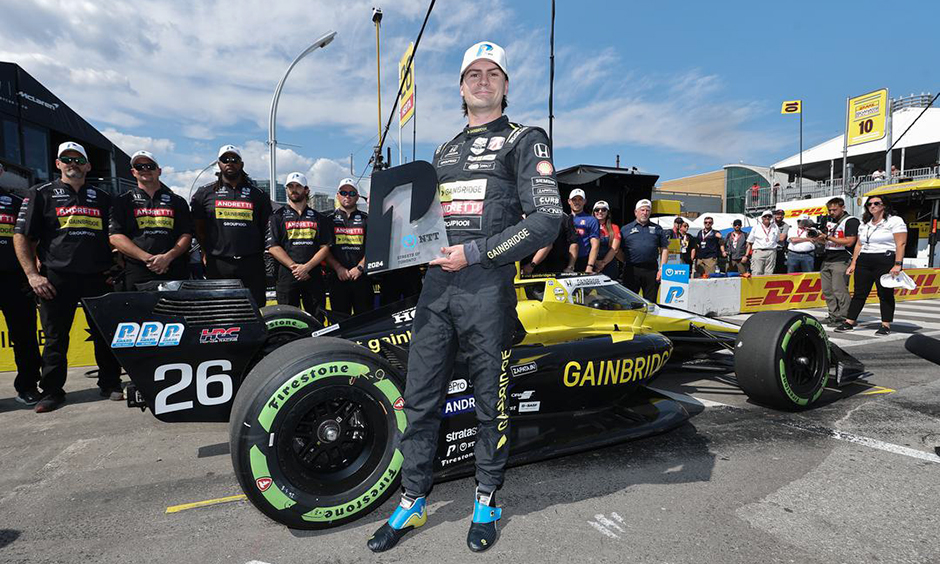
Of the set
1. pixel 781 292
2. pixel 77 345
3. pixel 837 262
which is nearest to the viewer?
pixel 77 345

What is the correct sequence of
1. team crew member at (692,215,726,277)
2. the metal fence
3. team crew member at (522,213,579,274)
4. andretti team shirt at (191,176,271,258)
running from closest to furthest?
andretti team shirt at (191,176,271,258) < team crew member at (522,213,579,274) < team crew member at (692,215,726,277) < the metal fence

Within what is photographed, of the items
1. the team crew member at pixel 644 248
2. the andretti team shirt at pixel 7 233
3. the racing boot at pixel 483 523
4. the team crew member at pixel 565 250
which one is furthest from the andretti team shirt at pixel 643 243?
the andretti team shirt at pixel 7 233

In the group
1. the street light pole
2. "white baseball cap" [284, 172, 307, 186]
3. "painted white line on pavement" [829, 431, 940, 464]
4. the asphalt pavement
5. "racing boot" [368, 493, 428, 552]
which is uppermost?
the street light pole

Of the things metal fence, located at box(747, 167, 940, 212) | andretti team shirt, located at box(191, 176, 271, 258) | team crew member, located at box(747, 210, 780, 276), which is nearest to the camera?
andretti team shirt, located at box(191, 176, 271, 258)

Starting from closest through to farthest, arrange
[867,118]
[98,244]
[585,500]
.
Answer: [585,500], [98,244], [867,118]

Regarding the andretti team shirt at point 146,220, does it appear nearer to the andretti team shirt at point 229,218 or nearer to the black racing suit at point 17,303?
the andretti team shirt at point 229,218

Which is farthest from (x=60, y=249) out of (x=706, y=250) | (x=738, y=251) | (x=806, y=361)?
(x=706, y=250)

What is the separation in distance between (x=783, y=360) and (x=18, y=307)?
236 inches

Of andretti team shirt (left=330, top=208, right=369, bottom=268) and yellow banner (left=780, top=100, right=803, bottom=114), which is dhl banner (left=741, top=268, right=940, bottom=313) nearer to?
andretti team shirt (left=330, top=208, right=369, bottom=268)

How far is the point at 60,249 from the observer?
394cm

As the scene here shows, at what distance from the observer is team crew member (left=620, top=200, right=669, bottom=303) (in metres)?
6.57

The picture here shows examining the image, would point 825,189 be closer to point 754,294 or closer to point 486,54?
point 754,294

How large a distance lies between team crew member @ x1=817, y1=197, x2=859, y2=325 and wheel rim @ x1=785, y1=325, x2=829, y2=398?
439cm

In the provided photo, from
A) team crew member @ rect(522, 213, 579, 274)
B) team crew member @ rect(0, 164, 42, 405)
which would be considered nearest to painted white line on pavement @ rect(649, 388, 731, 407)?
team crew member @ rect(522, 213, 579, 274)
